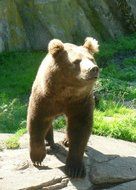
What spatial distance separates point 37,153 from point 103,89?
167 inches

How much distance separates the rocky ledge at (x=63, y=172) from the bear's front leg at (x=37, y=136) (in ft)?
0.56

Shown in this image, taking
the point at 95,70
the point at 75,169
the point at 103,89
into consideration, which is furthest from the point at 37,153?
the point at 103,89

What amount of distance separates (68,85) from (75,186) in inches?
41.8

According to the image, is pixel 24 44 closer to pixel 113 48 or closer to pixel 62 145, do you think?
pixel 113 48

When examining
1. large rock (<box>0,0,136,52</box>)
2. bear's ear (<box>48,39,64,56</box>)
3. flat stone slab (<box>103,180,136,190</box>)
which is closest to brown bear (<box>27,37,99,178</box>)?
bear's ear (<box>48,39,64,56</box>)

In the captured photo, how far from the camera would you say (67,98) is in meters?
5.50

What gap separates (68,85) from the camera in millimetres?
5383

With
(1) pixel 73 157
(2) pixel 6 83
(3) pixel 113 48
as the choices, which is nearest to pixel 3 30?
(2) pixel 6 83

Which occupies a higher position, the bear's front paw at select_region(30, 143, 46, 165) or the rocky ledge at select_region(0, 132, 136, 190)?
the bear's front paw at select_region(30, 143, 46, 165)

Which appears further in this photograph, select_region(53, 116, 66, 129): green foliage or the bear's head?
select_region(53, 116, 66, 129): green foliage

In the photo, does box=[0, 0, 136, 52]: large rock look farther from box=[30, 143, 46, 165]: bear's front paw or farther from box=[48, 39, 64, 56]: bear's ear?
box=[48, 39, 64, 56]: bear's ear

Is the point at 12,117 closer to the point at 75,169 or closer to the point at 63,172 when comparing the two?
the point at 63,172

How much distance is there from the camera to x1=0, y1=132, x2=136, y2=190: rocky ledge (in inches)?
219

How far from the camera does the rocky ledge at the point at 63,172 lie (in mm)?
5555
